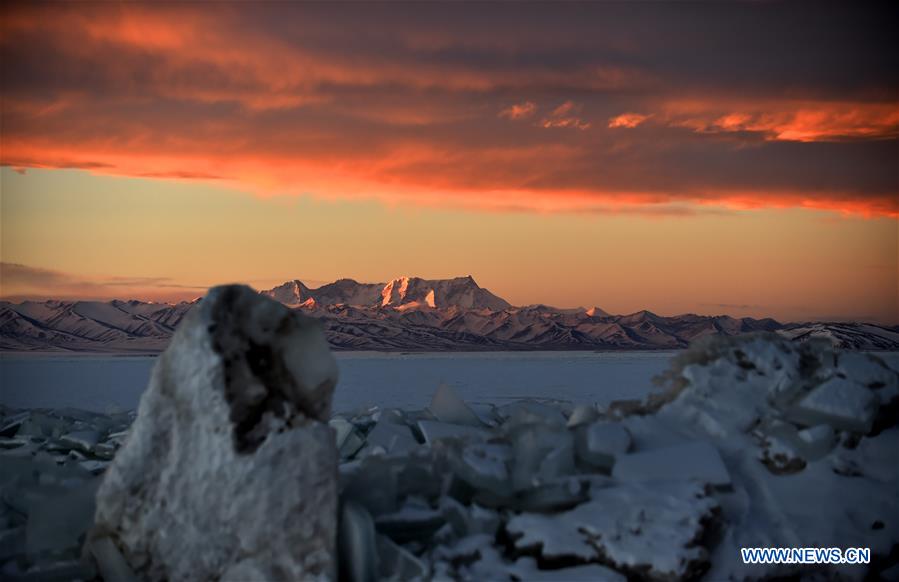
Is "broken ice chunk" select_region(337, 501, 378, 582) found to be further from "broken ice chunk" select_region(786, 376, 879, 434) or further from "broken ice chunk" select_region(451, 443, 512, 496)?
"broken ice chunk" select_region(786, 376, 879, 434)

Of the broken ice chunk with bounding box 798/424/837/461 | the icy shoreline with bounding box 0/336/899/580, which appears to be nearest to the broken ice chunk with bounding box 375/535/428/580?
the icy shoreline with bounding box 0/336/899/580

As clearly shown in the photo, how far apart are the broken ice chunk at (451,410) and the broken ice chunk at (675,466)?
1.66m

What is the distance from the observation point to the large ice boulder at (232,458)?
277 centimetres

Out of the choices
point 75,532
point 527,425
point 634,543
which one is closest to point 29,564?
point 75,532

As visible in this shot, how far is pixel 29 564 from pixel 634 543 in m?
2.17

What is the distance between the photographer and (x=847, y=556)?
307cm

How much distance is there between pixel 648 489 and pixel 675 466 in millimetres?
166

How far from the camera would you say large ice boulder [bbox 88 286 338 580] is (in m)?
2.77

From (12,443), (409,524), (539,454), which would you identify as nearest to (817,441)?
(539,454)

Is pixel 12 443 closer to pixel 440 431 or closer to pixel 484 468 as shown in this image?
pixel 440 431

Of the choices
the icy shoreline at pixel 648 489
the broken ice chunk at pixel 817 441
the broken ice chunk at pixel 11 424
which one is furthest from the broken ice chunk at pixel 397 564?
the broken ice chunk at pixel 11 424

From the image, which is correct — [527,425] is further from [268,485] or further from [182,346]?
[182,346]

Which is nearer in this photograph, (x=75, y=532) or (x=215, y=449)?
(x=215, y=449)

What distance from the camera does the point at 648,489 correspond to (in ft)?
10.1
